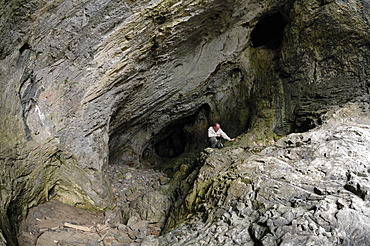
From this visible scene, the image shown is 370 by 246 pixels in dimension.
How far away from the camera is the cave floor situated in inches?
181

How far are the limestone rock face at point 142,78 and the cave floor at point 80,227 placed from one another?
0.25 metres

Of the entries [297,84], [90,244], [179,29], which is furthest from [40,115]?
[297,84]

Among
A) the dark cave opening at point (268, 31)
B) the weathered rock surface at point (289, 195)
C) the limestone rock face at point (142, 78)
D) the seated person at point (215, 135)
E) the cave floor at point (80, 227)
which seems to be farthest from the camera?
the dark cave opening at point (268, 31)

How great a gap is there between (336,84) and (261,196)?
15.2 ft

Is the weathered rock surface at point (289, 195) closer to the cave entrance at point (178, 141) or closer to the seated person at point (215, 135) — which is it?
the seated person at point (215, 135)

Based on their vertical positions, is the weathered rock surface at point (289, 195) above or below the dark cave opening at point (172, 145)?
above

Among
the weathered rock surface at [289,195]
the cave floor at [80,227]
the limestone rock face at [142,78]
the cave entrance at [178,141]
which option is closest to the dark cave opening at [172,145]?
the cave entrance at [178,141]

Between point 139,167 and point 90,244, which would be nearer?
point 90,244

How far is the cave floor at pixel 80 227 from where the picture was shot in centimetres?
460

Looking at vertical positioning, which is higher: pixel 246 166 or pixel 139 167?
pixel 246 166

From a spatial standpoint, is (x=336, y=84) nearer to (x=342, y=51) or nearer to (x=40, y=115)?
(x=342, y=51)

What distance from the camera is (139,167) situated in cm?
948

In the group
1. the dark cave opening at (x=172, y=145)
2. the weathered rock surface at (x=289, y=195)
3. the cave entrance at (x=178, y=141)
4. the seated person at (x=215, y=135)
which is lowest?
the dark cave opening at (x=172, y=145)

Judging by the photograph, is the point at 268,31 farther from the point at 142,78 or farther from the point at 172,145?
the point at 172,145
